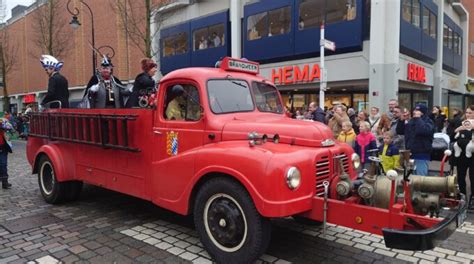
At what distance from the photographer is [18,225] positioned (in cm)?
531

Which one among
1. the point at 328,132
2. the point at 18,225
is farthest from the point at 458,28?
the point at 18,225

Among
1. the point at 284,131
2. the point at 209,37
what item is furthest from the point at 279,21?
the point at 284,131

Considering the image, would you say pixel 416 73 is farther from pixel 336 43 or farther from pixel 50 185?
pixel 50 185

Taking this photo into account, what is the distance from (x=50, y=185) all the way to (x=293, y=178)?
494 centimetres

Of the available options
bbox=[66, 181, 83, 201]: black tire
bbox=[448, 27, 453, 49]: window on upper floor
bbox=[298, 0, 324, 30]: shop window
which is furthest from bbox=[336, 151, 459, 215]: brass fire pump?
bbox=[448, 27, 453, 49]: window on upper floor

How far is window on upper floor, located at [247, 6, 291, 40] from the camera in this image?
776 inches

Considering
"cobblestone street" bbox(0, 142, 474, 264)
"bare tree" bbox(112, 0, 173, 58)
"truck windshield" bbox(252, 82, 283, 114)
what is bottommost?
"cobblestone street" bbox(0, 142, 474, 264)

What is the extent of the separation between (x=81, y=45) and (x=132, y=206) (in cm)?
3440

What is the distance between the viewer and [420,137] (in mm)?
6562

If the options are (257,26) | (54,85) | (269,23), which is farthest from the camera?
(257,26)

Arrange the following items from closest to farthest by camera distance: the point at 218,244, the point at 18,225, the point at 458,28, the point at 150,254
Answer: the point at 218,244 → the point at 150,254 → the point at 18,225 → the point at 458,28

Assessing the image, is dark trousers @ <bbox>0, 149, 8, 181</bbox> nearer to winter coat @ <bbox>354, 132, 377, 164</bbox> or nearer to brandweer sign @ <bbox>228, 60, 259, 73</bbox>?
brandweer sign @ <bbox>228, 60, 259, 73</bbox>

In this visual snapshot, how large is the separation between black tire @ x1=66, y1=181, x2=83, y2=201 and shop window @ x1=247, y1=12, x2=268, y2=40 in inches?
632

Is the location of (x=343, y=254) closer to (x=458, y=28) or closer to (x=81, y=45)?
(x=458, y=28)
